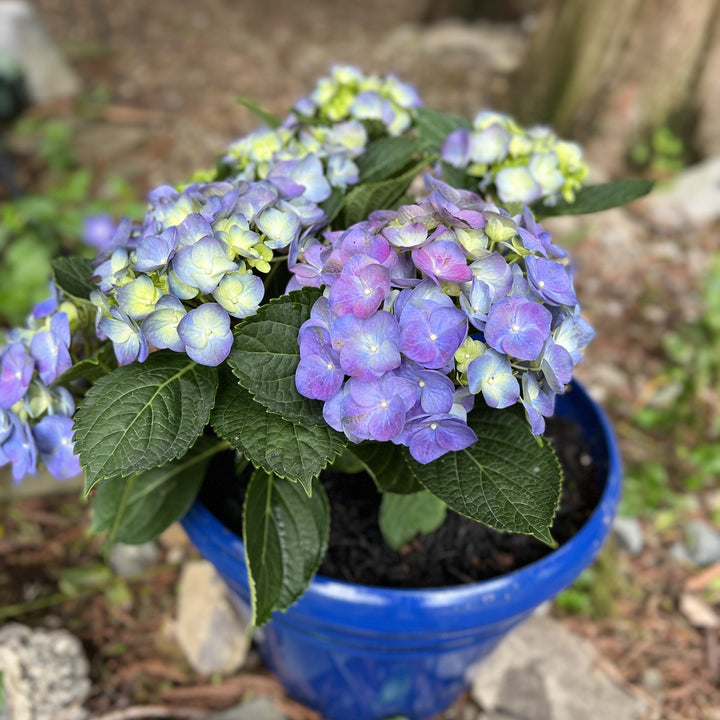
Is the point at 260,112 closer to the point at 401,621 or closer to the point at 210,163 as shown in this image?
the point at 401,621

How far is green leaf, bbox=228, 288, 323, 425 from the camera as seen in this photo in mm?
834

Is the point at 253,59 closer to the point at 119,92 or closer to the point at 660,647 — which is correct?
the point at 119,92

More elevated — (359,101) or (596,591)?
(359,101)

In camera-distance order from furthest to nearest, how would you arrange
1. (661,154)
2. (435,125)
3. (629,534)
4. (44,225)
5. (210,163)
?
(210,163) < (661,154) < (44,225) < (629,534) < (435,125)

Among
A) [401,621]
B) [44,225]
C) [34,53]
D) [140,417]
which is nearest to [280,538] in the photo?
[401,621]

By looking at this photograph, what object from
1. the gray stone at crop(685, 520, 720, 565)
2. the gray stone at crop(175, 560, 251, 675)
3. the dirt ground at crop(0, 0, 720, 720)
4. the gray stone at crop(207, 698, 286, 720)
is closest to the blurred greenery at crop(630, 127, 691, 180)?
the dirt ground at crop(0, 0, 720, 720)

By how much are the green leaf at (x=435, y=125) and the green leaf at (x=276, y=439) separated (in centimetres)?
60

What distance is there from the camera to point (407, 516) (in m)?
1.17

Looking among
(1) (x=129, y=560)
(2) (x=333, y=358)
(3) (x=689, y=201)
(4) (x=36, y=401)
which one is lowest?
Result: (1) (x=129, y=560)

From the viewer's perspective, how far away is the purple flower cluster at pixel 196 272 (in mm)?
826

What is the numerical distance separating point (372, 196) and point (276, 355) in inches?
12.8

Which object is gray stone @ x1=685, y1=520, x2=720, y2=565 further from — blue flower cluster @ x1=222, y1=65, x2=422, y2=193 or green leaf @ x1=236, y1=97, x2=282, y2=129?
green leaf @ x1=236, y1=97, x2=282, y2=129

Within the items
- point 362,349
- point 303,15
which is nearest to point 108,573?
point 362,349

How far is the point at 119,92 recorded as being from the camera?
152 inches
